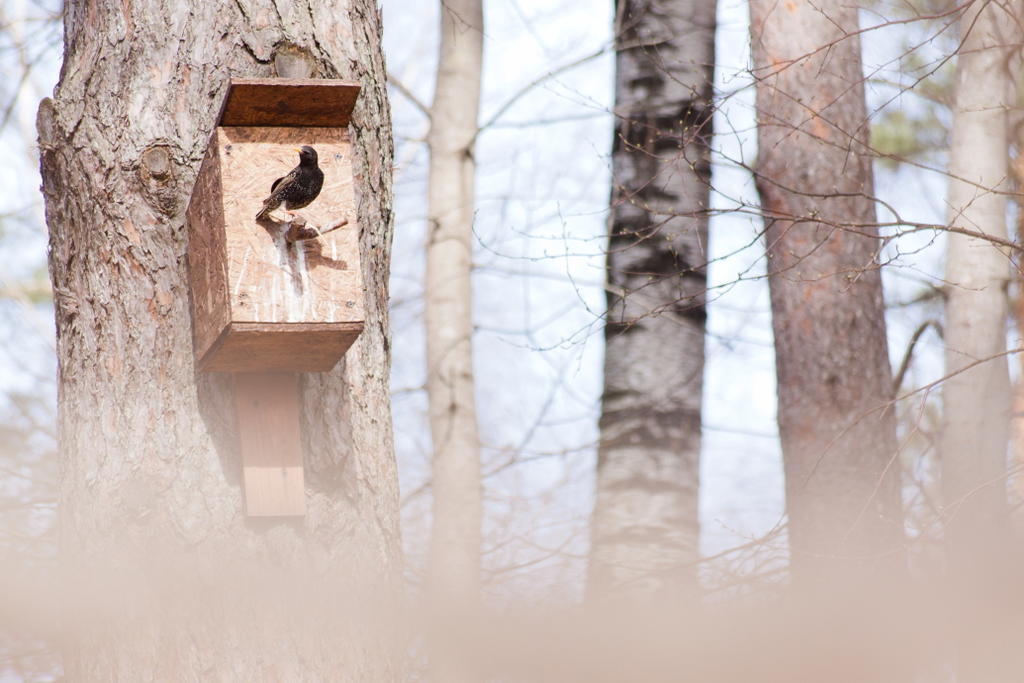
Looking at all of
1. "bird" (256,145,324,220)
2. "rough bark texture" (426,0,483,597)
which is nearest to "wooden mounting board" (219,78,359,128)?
"bird" (256,145,324,220)

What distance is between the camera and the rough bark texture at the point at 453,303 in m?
4.93

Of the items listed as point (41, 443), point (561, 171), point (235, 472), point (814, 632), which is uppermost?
point (561, 171)

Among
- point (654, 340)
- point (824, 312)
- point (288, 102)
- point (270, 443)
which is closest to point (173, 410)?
point (270, 443)

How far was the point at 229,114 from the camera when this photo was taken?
6.59 feet

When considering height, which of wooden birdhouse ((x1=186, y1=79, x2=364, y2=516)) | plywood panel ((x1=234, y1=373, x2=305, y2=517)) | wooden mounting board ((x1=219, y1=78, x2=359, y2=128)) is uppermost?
wooden mounting board ((x1=219, y1=78, x2=359, y2=128))

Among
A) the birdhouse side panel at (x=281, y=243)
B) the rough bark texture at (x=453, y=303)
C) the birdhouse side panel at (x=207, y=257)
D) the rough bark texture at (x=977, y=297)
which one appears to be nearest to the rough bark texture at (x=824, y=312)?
the rough bark texture at (x=977, y=297)

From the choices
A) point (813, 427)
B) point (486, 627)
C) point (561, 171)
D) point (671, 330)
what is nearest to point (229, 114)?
point (486, 627)

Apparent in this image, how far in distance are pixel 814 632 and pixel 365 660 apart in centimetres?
277

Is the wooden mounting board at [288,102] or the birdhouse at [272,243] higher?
the wooden mounting board at [288,102]

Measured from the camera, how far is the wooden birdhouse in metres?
1.95

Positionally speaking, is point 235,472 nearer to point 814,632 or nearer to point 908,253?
point 908,253

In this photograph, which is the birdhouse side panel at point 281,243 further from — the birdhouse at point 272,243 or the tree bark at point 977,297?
the tree bark at point 977,297

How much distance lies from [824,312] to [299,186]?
11.8ft

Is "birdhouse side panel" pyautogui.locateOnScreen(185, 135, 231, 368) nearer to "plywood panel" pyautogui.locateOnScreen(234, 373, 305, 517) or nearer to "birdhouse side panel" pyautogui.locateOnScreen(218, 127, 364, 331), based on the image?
"birdhouse side panel" pyautogui.locateOnScreen(218, 127, 364, 331)
